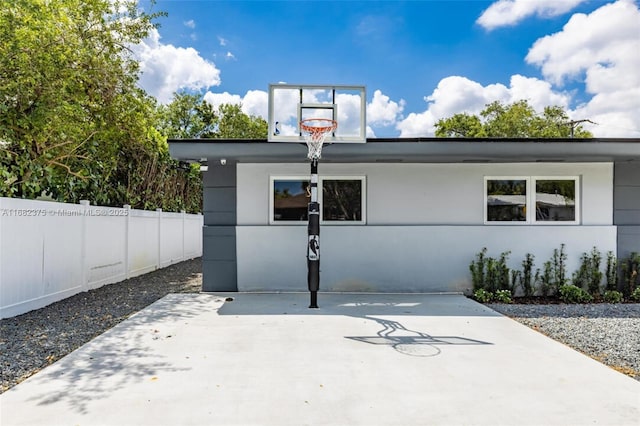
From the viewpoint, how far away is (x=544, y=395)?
10.1ft

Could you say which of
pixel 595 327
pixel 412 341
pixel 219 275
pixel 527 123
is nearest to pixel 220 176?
pixel 219 275

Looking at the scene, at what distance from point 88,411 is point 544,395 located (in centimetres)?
348

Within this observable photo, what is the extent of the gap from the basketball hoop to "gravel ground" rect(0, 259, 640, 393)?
12.3ft

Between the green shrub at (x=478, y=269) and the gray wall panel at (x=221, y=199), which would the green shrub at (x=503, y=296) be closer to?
the green shrub at (x=478, y=269)

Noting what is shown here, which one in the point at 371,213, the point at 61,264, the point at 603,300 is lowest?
the point at 603,300

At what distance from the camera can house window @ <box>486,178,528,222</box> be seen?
7.53 m

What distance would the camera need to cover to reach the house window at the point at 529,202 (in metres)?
7.53

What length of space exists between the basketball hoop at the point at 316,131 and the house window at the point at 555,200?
14.2 feet

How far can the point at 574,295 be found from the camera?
273 inches

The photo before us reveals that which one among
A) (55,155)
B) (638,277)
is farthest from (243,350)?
(638,277)

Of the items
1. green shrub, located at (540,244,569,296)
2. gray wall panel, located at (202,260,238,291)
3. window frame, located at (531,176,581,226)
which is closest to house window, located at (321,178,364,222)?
gray wall panel, located at (202,260,238,291)

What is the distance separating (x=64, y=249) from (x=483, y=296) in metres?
7.27

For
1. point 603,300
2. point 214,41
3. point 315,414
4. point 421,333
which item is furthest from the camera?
point 214,41

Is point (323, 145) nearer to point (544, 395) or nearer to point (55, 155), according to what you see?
point (544, 395)
